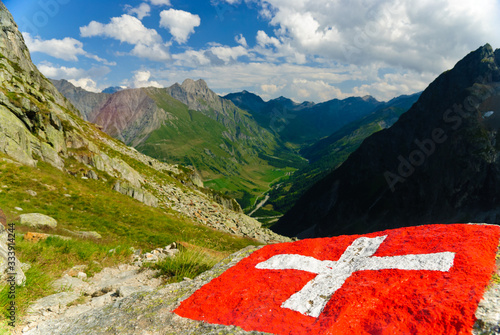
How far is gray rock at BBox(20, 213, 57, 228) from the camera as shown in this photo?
653 inches

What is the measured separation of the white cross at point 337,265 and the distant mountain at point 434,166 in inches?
4865

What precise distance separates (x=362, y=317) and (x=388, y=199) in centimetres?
16220

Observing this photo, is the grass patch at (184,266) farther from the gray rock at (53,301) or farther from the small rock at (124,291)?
the gray rock at (53,301)

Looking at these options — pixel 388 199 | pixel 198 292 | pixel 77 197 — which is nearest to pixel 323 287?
pixel 198 292

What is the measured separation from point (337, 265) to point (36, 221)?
20.1 m

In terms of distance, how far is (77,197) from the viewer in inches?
1093

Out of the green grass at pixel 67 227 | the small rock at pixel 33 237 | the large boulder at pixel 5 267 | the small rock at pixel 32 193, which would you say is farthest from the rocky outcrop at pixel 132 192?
the large boulder at pixel 5 267

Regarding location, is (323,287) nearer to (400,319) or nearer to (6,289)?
(400,319)

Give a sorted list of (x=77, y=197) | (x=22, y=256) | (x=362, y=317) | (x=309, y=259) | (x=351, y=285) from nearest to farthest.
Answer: (x=362, y=317), (x=351, y=285), (x=309, y=259), (x=22, y=256), (x=77, y=197)

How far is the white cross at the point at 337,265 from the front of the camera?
609 cm

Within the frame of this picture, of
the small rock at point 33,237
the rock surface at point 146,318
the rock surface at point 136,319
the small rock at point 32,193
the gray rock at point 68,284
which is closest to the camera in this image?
the rock surface at point 146,318

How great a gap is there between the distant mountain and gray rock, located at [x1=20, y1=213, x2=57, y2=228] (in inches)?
5174

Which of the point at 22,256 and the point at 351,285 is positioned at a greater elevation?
the point at 351,285

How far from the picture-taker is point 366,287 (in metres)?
6.00
